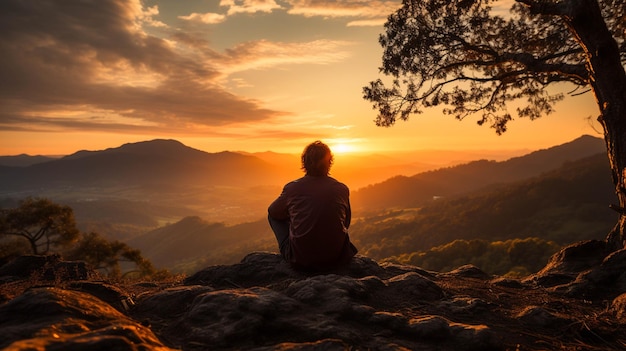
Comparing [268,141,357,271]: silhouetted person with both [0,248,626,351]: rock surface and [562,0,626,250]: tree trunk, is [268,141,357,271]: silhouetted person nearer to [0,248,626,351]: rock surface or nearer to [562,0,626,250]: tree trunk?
[0,248,626,351]: rock surface

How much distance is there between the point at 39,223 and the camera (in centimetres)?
3806

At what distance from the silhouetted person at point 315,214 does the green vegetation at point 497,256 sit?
43733 millimetres

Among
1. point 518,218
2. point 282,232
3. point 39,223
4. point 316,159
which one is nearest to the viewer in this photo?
point 316,159

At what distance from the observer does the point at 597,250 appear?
10641 millimetres

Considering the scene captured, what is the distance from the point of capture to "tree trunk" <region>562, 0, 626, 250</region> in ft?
31.1

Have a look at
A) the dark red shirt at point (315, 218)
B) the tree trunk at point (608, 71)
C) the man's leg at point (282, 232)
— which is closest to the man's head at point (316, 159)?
the dark red shirt at point (315, 218)

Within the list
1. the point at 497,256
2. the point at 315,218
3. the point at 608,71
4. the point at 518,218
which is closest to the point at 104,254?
the point at 315,218

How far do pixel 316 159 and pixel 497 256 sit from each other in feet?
186

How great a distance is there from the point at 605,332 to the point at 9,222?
4674cm

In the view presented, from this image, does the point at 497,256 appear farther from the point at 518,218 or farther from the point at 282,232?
the point at 518,218

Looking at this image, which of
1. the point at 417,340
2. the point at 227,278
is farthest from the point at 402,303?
the point at 227,278

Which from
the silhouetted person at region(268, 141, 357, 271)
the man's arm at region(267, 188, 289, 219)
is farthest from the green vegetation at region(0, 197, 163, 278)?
the silhouetted person at region(268, 141, 357, 271)

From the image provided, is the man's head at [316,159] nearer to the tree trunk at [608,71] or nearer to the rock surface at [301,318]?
the rock surface at [301,318]

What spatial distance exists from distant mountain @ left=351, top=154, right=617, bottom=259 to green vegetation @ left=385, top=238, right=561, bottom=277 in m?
38.9
